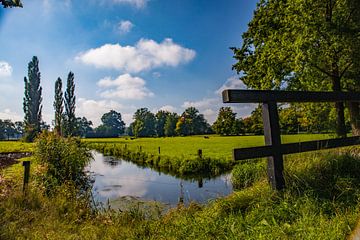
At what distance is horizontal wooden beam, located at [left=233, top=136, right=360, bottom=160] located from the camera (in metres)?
3.50

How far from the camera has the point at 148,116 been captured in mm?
104875

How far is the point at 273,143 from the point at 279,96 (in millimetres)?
751

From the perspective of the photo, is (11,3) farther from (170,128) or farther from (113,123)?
(113,123)

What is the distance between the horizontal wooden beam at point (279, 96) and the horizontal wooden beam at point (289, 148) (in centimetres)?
70

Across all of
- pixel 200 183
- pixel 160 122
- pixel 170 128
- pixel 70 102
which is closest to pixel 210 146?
pixel 200 183

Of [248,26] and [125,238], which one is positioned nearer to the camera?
[125,238]

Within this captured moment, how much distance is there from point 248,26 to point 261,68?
436cm

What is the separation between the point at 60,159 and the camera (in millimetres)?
9469

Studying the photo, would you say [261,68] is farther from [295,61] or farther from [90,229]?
[90,229]

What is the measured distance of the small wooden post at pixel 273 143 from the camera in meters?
3.69

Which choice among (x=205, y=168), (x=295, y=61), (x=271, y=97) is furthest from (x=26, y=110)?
(x=271, y=97)

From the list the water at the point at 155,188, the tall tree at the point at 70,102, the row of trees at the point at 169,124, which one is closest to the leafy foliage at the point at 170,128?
the row of trees at the point at 169,124

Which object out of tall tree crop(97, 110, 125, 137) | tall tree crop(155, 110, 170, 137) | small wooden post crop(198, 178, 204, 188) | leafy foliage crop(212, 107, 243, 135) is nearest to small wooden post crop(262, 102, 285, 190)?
small wooden post crop(198, 178, 204, 188)

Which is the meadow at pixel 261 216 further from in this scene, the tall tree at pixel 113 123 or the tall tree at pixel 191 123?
the tall tree at pixel 113 123
